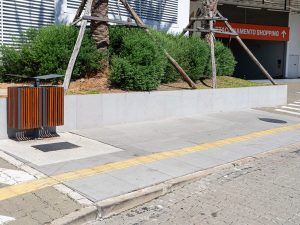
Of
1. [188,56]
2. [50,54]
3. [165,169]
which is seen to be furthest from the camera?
[188,56]

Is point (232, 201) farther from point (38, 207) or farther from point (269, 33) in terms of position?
point (269, 33)

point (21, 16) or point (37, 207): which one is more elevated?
point (21, 16)

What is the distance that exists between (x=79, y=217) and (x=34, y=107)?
388 cm

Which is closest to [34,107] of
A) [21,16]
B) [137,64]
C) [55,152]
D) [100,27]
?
[55,152]

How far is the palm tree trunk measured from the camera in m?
12.2

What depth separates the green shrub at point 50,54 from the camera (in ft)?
37.7

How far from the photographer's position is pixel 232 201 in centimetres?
604

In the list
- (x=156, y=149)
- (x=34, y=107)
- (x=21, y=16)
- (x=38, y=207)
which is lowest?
(x=38, y=207)

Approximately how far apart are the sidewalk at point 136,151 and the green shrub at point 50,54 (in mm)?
2470

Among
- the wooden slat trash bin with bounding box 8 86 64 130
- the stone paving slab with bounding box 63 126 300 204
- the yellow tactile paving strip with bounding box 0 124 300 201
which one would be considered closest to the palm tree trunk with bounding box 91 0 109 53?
the wooden slat trash bin with bounding box 8 86 64 130

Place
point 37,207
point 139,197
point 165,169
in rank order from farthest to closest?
1. point 165,169
2. point 139,197
3. point 37,207

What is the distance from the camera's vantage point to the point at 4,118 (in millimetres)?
8586

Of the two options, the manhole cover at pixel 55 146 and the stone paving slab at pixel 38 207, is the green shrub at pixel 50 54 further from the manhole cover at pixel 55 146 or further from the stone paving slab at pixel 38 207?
the stone paving slab at pixel 38 207

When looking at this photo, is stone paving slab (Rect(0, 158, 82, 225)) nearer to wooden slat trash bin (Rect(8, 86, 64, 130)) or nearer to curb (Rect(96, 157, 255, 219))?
curb (Rect(96, 157, 255, 219))
